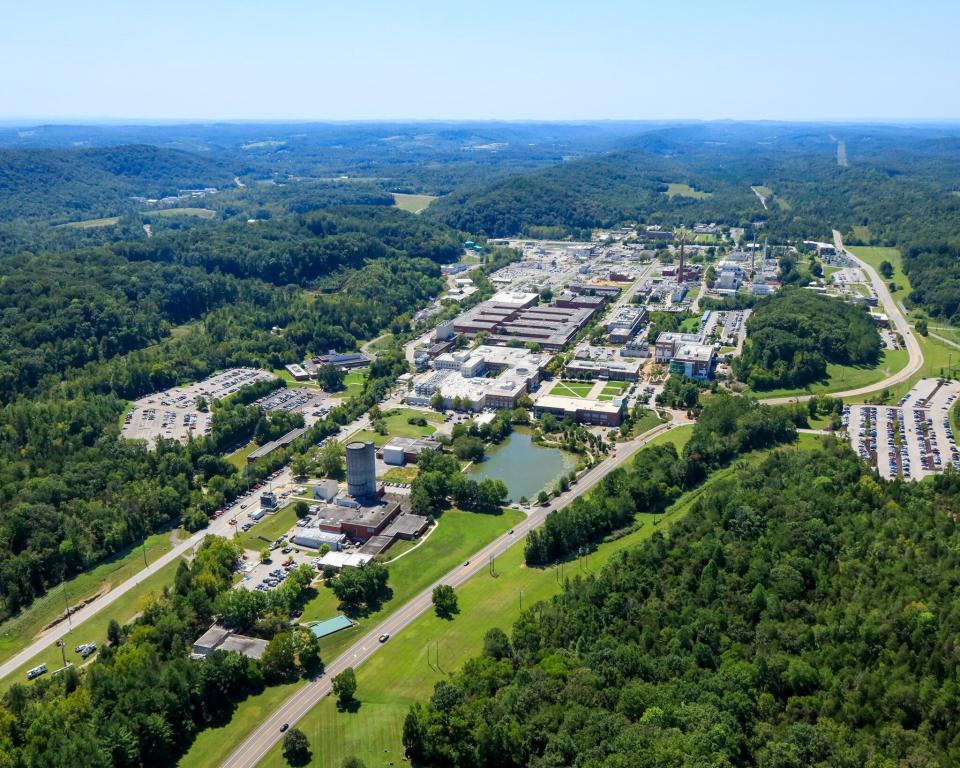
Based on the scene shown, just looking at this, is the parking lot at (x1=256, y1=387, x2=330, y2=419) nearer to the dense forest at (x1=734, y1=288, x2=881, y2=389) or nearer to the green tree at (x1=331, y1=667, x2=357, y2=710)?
the green tree at (x1=331, y1=667, x2=357, y2=710)

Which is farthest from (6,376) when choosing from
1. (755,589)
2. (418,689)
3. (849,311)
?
(849,311)

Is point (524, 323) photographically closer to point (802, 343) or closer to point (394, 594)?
point (802, 343)

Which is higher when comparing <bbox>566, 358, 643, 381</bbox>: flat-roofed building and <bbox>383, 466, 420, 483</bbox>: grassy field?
<bbox>566, 358, 643, 381</bbox>: flat-roofed building

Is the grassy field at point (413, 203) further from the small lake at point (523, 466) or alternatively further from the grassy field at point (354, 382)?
the small lake at point (523, 466)

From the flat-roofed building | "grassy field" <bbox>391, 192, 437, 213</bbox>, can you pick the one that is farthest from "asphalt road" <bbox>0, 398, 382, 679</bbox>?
"grassy field" <bbox>391, 192, 437, 213</bbox>

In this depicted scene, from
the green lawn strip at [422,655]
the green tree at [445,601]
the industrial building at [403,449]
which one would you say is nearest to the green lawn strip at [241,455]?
the industrial building at [403,449]

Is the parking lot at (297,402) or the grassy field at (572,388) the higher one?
the parking lot at (297,402)

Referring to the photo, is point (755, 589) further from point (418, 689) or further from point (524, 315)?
point (524, 315)
